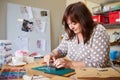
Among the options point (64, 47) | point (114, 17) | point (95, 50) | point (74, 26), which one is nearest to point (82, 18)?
point (74, 26)

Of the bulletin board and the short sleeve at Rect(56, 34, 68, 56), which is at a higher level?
the bulletin board

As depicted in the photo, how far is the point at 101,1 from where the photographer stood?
112 inches

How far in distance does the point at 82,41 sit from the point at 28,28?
1.78 metres

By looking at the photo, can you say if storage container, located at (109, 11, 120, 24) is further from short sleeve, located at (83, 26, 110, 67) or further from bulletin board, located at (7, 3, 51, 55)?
short sleeve, located at (83, 26, 110, 67)

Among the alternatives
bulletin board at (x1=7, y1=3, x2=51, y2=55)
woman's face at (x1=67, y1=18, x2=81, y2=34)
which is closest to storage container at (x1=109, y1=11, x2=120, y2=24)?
bulletin board at (x1=7, y1=3, x2=51, y2=55)

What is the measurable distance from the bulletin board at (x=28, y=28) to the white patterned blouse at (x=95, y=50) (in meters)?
1.57

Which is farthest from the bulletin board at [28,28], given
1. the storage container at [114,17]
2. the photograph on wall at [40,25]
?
the storage container at [114,17]

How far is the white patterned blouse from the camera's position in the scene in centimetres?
125

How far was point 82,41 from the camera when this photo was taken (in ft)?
4.68

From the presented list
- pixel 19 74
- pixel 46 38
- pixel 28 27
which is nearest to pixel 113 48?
pixel 46 38

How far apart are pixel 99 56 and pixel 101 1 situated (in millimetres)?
1805

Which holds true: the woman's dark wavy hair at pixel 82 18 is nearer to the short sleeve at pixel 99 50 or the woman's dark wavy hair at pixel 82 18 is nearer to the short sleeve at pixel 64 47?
the short sleeve at pixel 99 50

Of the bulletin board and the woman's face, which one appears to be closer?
the woman's face

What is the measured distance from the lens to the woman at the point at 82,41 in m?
1.25
